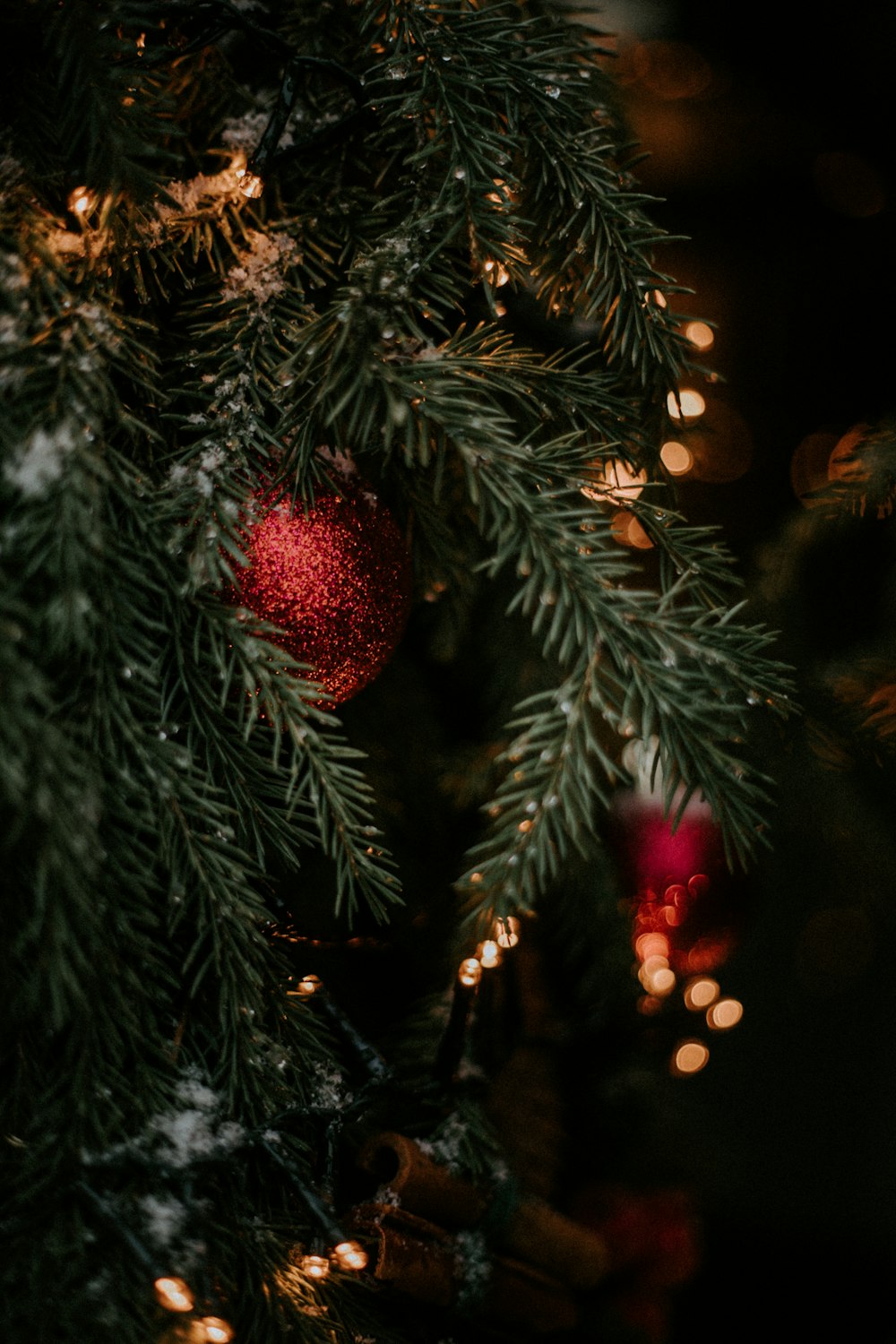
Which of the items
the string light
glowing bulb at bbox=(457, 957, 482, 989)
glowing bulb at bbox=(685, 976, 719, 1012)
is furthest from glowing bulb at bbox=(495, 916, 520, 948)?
glowing bulb at bbox=(685, 976, 719, 1012)

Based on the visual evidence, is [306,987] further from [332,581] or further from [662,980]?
[662,980]

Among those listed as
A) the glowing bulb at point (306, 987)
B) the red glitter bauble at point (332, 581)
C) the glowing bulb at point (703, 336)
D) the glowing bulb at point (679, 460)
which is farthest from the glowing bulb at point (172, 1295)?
the glowing bulb at point (703, 336)

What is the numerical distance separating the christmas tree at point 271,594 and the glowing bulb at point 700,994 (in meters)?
0.33

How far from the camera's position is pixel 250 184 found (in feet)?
1.24

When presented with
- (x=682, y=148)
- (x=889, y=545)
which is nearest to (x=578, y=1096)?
(x=889, y=545)

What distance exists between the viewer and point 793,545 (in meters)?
0.74

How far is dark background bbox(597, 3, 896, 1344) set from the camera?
82cm

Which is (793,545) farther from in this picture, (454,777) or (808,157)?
(808,157)

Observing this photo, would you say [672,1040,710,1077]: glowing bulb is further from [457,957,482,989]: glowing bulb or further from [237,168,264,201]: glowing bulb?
[237,168,264,201]: glowing bulb

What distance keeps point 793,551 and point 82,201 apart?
62cm

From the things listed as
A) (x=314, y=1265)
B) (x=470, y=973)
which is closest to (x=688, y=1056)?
(x=470, y=973)

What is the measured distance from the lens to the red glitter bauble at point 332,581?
A: 380 mm

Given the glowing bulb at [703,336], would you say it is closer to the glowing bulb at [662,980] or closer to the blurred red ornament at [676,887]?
the blurred red ornament at [676,887]

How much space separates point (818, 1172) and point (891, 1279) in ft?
0.40
